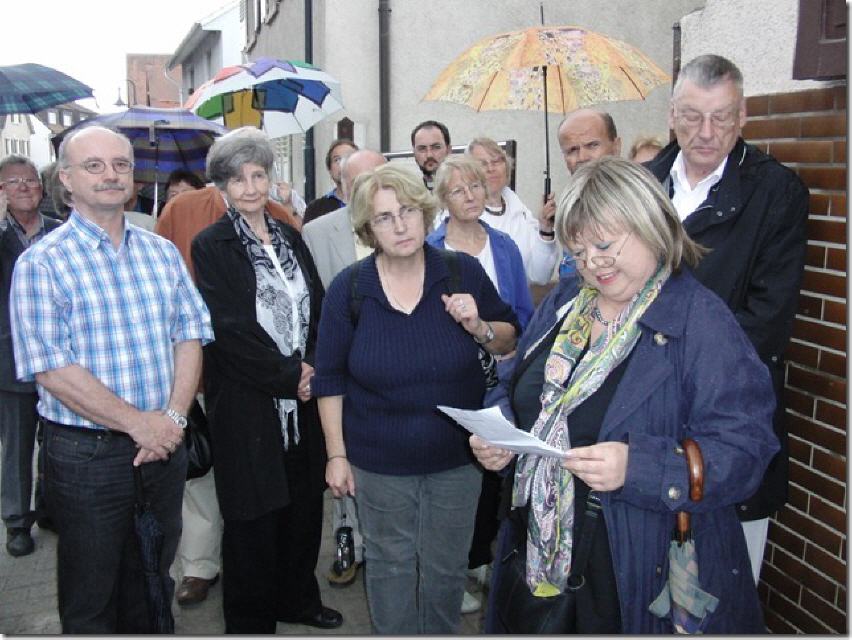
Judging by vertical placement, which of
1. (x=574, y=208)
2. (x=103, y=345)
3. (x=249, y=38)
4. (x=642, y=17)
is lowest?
(x=103, y=345)

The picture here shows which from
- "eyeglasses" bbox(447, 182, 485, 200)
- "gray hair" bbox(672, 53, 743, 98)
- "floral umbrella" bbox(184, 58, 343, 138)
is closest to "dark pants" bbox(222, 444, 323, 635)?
"eyeglasses" bbox(447, 182, 485, 200)

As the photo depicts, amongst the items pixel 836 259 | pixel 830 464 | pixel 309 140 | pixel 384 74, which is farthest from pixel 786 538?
pixel 309 140

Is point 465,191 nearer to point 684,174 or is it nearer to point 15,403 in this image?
point 684,174

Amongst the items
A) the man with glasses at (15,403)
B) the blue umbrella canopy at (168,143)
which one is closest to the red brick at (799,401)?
the man with glasses at (15,403)

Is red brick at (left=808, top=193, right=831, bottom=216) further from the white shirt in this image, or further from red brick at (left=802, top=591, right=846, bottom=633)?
red brick at (left=802, top=591, right=846, bottom=633)

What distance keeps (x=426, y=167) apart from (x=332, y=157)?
4.26 ft

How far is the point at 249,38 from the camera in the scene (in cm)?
2180

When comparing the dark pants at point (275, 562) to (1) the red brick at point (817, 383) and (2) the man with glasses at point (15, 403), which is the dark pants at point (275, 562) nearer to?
(2) the man with glasses at point (15, 403)

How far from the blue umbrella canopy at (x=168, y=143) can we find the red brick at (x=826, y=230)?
16.0ft

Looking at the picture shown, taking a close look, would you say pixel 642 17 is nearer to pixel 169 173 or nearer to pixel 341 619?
pixel 169 173

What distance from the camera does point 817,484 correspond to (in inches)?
117

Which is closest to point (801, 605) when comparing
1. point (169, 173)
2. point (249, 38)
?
point (169, 173)

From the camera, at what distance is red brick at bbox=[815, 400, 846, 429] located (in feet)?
9.25

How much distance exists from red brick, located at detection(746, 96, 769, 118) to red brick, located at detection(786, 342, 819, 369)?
948 mm
